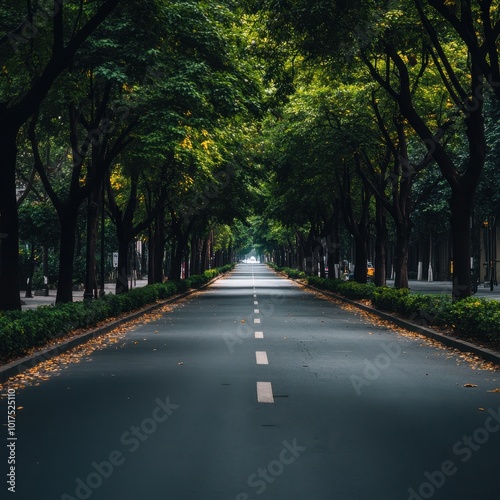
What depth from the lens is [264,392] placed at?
10125 mm

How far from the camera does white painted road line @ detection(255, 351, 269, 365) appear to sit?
13305 millimetres

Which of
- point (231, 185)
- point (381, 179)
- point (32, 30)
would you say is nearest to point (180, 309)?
point (381, 179)

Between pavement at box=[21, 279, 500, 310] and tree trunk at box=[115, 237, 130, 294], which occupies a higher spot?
tree trunk at box=[115, 237, 130, 294]

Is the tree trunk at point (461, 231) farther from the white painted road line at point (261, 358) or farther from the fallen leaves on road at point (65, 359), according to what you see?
the fallen leaves on road at point (65, 359)

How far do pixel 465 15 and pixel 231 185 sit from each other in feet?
83.8

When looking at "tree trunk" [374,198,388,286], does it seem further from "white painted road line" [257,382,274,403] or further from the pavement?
"white painted road line" [257,382,274,403]

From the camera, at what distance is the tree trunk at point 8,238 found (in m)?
15.6

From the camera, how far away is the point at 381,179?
30.8m

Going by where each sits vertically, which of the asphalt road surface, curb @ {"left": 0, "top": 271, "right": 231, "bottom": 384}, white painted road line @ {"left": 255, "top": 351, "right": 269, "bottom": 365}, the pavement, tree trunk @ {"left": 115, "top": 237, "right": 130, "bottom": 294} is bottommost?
the pavement

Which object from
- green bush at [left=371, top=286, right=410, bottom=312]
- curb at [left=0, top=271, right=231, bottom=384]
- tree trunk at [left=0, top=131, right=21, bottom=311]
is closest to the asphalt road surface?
curb at [left=0, top=271, right=231, bottom=384]

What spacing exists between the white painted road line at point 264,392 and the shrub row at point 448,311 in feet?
16.8

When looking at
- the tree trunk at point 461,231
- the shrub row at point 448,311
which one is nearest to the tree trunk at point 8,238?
the shrub row at point 448,311

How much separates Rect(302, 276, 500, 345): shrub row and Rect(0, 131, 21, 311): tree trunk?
845 centimetres

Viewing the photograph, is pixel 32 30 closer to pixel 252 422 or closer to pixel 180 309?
pixel 252 422
